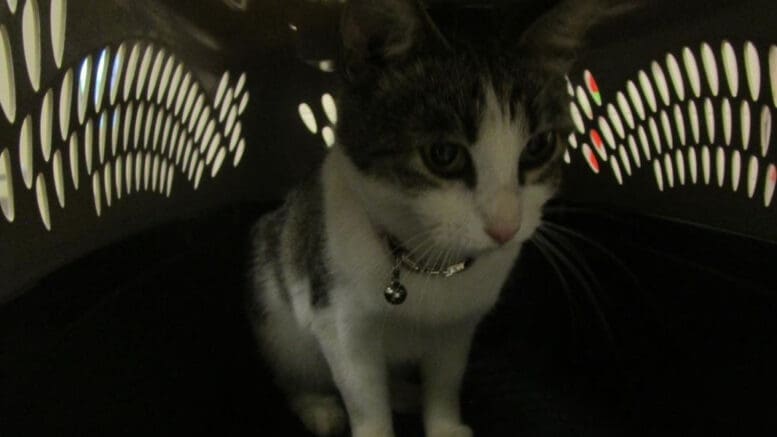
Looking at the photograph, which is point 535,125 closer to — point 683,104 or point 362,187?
point 362,187

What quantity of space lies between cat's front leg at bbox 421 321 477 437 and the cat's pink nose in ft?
0.84

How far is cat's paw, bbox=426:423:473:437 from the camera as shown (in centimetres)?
97

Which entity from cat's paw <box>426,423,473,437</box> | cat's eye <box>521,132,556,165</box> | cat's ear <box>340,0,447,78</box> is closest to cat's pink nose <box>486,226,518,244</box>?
cat's eye <box>521,132,556,165</box>

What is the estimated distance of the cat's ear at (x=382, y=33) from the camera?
73cm

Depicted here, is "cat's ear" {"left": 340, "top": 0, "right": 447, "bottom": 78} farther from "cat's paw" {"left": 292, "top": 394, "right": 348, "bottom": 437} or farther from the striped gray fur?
"cat's paw" {"left": 292, "top": 394, "right": 348, "bottom": 437}

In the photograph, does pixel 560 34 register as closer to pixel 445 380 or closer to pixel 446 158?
pixel 446 158

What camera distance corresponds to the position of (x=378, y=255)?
845mm

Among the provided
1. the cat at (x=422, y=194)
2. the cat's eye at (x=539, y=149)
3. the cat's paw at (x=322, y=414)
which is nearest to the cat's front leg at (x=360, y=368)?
the cat at (x=422, y=194)

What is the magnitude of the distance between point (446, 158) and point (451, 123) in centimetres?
3

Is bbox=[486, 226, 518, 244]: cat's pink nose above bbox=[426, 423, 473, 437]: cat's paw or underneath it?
above

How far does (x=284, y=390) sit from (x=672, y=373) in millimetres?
556

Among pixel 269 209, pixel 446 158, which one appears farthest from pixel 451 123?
pixel 269 209

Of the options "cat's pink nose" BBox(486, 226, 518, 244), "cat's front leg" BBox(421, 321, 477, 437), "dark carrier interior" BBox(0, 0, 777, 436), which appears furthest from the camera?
"cat's front leg" BBox(421, 321, 477, 437)

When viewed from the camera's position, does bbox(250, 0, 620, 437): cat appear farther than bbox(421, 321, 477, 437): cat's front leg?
No
